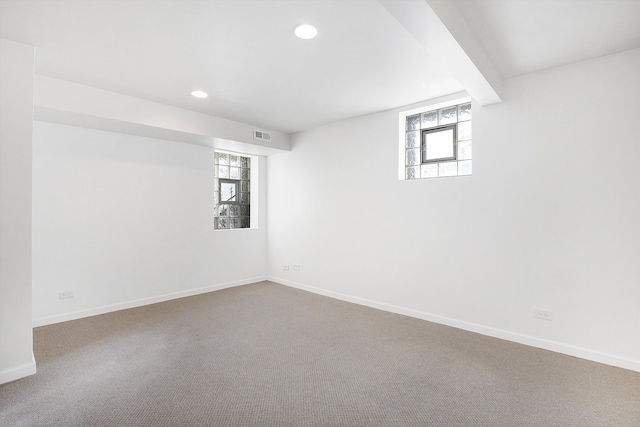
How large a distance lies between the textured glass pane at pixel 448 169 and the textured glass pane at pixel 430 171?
0.16 feet

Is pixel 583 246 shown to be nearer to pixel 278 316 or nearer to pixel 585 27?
pixel 585 27

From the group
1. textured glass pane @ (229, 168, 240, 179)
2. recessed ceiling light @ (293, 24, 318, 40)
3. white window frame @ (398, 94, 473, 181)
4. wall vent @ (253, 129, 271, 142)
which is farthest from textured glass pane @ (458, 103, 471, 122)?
textured glass pane @ (229, 168, 240, 179)

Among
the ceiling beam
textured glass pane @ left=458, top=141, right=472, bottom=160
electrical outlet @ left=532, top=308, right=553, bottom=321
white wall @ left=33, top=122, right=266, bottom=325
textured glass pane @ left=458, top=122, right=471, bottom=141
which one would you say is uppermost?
the ceiling beam

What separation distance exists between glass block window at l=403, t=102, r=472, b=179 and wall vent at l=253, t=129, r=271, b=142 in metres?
2.23

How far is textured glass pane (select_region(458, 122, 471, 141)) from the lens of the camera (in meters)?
3.55

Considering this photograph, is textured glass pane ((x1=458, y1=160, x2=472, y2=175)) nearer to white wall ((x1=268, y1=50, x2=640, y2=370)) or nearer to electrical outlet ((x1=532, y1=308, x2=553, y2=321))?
white wall ((x1=268, y1=50, x2=640, y2=370))

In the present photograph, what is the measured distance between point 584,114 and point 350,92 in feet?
7.26

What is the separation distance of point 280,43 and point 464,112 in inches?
91.0

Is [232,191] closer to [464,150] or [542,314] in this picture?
[464,150]

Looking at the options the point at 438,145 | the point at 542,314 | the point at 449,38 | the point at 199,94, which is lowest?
the point at 542,314

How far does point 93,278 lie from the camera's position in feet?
12.8

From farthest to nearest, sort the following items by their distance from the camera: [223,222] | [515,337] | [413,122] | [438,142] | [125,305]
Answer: [223,222] < [125,305] < [413,122] < [438,142] < [515,337]

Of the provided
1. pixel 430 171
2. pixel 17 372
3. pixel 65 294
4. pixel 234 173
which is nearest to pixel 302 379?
pixel 17 372

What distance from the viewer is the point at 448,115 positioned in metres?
3.72
